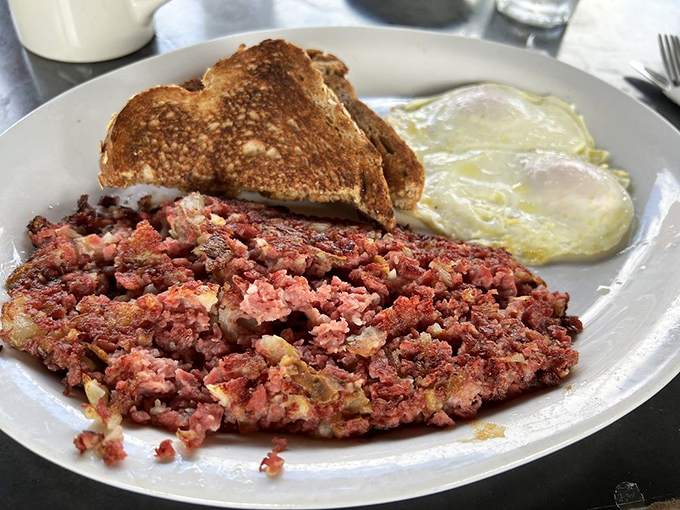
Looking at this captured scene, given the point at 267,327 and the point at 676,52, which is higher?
the point at 676,52

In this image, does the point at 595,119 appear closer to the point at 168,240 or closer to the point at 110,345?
the point at 168,240

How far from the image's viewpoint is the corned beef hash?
1.81 meters

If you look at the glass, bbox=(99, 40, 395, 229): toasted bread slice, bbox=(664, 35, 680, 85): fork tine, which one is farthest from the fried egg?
the glass

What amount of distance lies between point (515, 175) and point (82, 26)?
7.63 ft

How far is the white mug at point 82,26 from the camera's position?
316cm

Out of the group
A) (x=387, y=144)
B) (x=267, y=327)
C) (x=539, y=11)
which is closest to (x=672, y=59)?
(x=539, y=11)

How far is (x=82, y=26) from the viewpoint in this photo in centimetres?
330

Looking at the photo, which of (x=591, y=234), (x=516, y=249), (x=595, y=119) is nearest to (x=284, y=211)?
(x=516, y=249)

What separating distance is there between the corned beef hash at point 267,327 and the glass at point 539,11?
2936mm

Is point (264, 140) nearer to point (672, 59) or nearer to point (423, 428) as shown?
point (423, 428)

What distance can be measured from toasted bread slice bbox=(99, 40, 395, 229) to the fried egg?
1.34 feet

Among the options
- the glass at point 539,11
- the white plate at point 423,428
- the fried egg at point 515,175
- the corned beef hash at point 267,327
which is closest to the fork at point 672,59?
the glass at point 539,11

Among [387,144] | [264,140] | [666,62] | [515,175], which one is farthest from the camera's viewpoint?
[666,62]

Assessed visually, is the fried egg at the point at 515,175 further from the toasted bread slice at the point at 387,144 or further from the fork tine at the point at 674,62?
the fork tine at the point at 674,62
